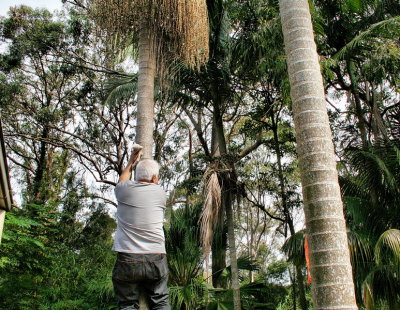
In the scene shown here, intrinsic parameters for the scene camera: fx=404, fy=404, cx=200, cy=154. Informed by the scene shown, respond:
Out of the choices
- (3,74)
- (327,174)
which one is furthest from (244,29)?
(3,74)

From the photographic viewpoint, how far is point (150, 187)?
333cm

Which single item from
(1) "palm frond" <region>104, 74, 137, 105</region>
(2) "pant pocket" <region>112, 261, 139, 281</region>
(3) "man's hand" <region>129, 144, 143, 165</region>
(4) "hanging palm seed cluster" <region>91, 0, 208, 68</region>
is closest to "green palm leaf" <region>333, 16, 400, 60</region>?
(4) "hanging palm seed cluster" <region>91, 0, 208, 68</region>

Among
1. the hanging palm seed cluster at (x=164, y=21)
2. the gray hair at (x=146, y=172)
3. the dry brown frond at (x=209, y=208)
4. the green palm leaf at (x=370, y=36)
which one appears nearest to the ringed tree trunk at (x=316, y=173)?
the gray hair at (x=146, y=172)

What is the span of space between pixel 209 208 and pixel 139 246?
4298 mm

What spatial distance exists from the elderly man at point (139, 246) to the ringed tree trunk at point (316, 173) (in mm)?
1169

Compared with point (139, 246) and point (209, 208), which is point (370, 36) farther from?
point (139, 246)

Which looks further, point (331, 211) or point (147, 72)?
point (147, 72)

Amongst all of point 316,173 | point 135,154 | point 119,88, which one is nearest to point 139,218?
point 135,154

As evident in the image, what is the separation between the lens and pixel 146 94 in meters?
4.80

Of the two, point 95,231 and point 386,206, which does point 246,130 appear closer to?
point 386,206

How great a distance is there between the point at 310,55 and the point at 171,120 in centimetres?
1476

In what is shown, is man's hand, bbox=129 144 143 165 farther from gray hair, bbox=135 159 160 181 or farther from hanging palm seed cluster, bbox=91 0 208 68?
hanging palm seed cluster, bbox=91 0 208 68

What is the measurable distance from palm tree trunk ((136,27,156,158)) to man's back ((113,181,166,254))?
972 mm

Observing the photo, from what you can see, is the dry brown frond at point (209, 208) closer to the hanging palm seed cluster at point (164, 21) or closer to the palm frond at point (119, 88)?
the hanging palm seed cluster at point (164, 21)
